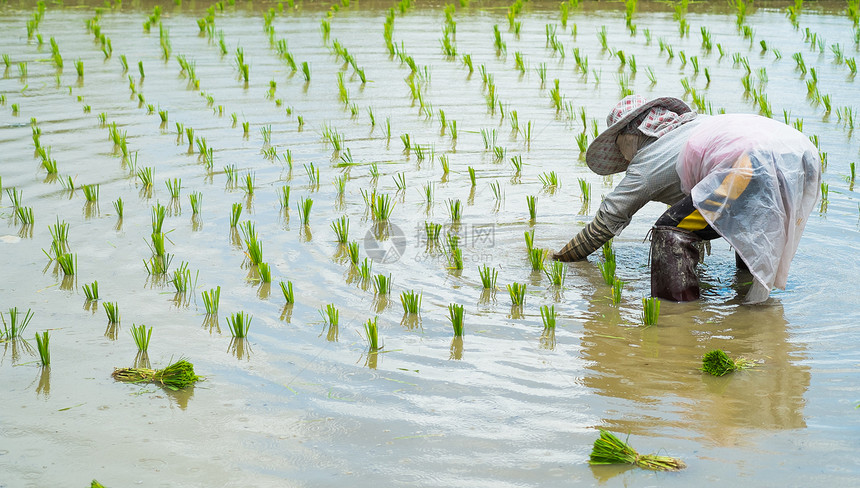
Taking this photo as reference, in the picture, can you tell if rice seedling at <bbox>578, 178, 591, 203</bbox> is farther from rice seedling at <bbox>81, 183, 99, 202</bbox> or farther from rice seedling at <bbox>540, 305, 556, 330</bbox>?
rice seedling at <bbox>81, 183, 99, 202</bbox>

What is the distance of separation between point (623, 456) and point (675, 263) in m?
1.50

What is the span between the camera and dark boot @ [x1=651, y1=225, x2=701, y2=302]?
3635 millimetres

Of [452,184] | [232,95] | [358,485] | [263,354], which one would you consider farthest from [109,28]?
[358,485]

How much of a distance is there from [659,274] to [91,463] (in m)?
2.43

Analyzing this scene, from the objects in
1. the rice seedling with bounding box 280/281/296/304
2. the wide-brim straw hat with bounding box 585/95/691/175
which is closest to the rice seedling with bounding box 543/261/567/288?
the wide-brim straw hat with bounding box 585/95/691/175

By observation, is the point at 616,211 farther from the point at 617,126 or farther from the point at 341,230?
the point at 341,230

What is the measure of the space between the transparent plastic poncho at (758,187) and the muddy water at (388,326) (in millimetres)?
340

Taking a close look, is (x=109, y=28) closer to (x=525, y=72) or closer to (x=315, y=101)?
(x=315, y=101)

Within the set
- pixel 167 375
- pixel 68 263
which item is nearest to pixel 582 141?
pixel 68 263

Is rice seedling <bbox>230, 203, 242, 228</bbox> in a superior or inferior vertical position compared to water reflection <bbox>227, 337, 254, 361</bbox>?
superior

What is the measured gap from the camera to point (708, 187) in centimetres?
341

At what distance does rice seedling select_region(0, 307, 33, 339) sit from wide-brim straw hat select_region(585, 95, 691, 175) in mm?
2580

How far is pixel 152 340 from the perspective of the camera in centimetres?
324

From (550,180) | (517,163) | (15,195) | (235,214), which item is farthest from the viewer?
(517,163)
